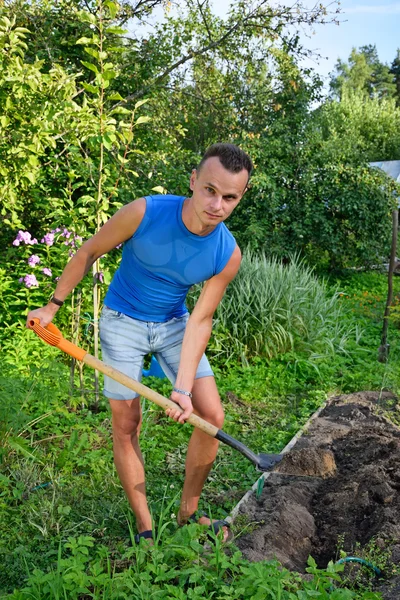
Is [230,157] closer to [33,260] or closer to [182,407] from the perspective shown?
[182,407]

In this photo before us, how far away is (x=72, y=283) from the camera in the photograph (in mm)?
2881

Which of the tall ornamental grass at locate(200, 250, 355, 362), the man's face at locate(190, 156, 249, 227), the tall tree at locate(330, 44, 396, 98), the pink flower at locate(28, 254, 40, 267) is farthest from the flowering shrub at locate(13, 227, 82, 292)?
the tall tree at locate(330, 44, 396, 98)

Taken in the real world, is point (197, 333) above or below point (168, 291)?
below

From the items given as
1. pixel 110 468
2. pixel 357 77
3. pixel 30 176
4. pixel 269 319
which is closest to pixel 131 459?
pixel 110 468

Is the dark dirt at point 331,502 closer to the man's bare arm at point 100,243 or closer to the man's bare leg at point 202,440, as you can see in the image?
the man's bare leg at point 202,440

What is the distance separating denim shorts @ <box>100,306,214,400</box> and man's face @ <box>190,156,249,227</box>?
0.57 metres

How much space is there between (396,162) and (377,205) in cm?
1377

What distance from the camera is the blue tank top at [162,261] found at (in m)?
2.80

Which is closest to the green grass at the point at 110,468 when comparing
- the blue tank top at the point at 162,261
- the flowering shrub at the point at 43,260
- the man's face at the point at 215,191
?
the flowering shrub at the point at 43,260

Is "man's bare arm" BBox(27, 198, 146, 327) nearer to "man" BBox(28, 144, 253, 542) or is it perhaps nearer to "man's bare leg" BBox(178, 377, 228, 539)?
"man" BBox(28, 144, 253, 542)

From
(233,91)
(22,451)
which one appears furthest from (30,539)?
(233,91)

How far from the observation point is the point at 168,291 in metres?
2.94

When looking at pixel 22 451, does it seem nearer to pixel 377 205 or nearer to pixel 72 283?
pixel 72 283

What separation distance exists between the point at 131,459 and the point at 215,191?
1.31 meters
